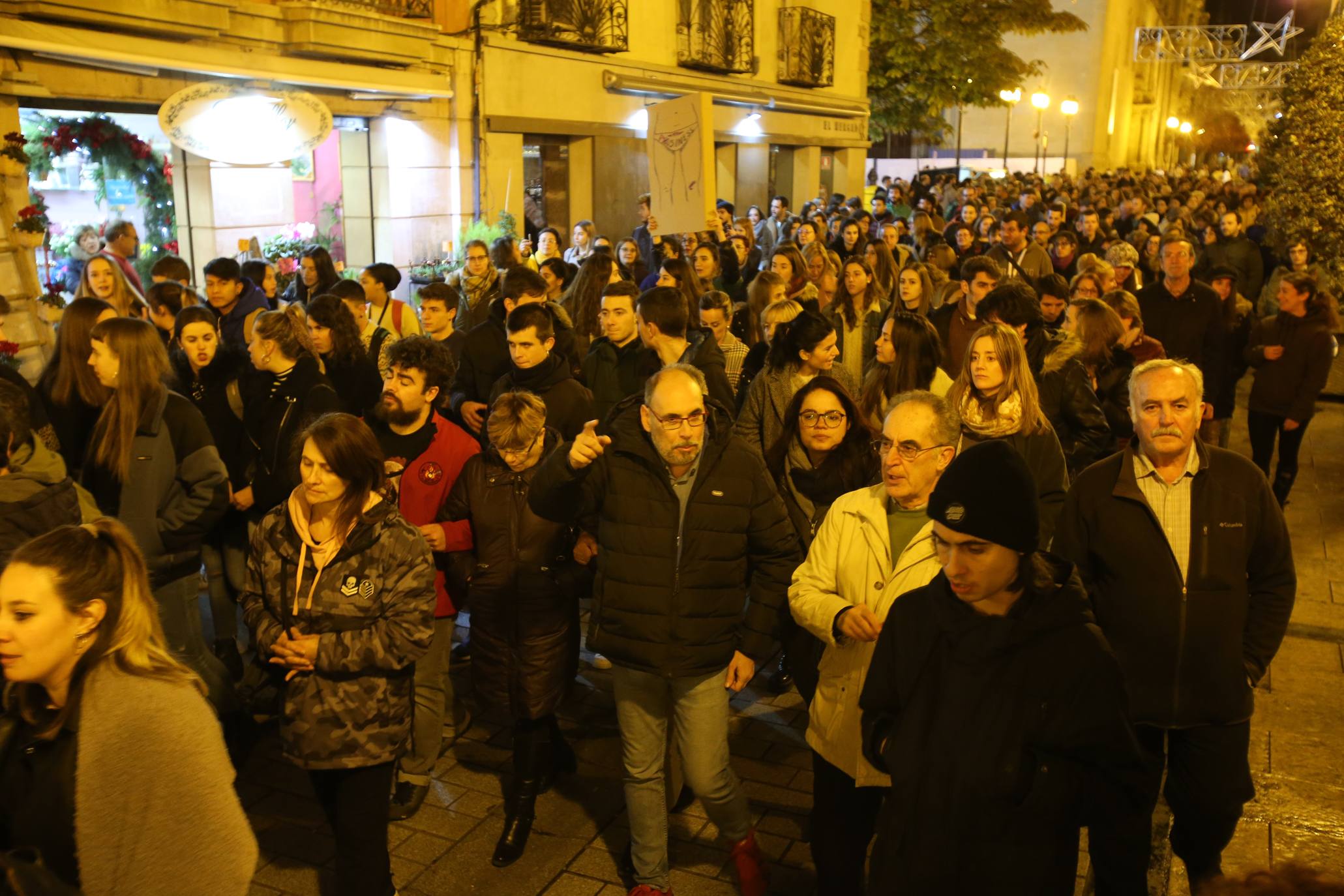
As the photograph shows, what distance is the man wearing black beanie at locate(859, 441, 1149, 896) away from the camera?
8.93 ft

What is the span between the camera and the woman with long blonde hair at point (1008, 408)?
490 cm

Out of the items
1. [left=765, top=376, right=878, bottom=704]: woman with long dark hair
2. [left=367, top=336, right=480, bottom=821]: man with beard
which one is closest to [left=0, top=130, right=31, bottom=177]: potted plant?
[left=367, top=336, right=480, bottom=821]: man with beard

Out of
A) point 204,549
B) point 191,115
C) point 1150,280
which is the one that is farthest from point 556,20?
point 204,549

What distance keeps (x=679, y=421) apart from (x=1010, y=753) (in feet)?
5.66

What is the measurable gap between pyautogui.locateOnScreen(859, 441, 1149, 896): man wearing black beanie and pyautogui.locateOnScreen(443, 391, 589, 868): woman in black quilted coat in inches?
84.5

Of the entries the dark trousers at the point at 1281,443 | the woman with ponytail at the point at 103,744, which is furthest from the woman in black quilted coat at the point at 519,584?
the dark trousers at the point at 1281,443

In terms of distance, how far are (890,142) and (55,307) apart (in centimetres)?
4501

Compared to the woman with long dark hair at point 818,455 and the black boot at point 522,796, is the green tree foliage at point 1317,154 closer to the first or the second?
the woman with long dark hair at point 818,455

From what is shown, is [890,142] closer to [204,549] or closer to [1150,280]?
[1150,280]

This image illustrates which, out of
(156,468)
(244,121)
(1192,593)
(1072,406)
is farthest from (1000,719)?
(244,121)

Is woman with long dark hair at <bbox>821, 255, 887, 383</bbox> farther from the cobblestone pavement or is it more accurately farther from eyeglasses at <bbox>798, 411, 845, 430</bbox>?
eyeglasses at <bbox>798, 411, 845, 430</bbox>

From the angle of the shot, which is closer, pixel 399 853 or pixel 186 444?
pixel 399 853

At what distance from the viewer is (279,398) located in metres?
5.91

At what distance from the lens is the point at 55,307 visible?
385 inches
